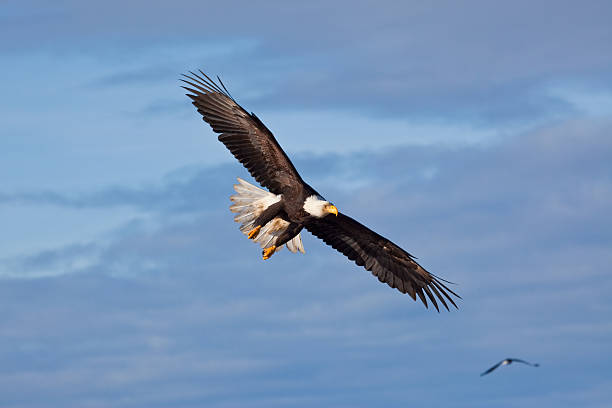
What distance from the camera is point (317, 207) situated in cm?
1412

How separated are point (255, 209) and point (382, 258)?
320cm

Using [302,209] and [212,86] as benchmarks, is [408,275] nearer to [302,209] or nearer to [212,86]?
[302,209]

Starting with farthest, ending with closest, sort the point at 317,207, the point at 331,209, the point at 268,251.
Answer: the point at 268,251, the point at 317,207, the point at 331,209

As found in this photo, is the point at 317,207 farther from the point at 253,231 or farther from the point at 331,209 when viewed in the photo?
the point at 253,231

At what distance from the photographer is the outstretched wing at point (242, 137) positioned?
14.1m

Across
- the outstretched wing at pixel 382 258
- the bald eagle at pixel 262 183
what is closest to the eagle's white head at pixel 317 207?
the bald eagle at pixel 262 183

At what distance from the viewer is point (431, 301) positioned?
16.2 metres

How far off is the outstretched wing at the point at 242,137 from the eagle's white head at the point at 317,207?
0.40 metres

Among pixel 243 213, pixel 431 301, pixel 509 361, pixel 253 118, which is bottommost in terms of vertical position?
pixel 509 361

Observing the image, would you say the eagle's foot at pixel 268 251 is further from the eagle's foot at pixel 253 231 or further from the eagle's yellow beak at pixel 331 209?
the eagle's yellow beak at pixel 331 209

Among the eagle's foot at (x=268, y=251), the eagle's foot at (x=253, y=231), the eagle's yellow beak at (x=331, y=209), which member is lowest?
the eagle's foot at (x=268, y=251)

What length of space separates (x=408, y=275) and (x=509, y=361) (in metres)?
4.98

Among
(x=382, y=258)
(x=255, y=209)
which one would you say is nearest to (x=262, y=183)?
(x=255, y=209)

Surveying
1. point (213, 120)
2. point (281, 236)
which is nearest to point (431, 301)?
point (281, 236)
